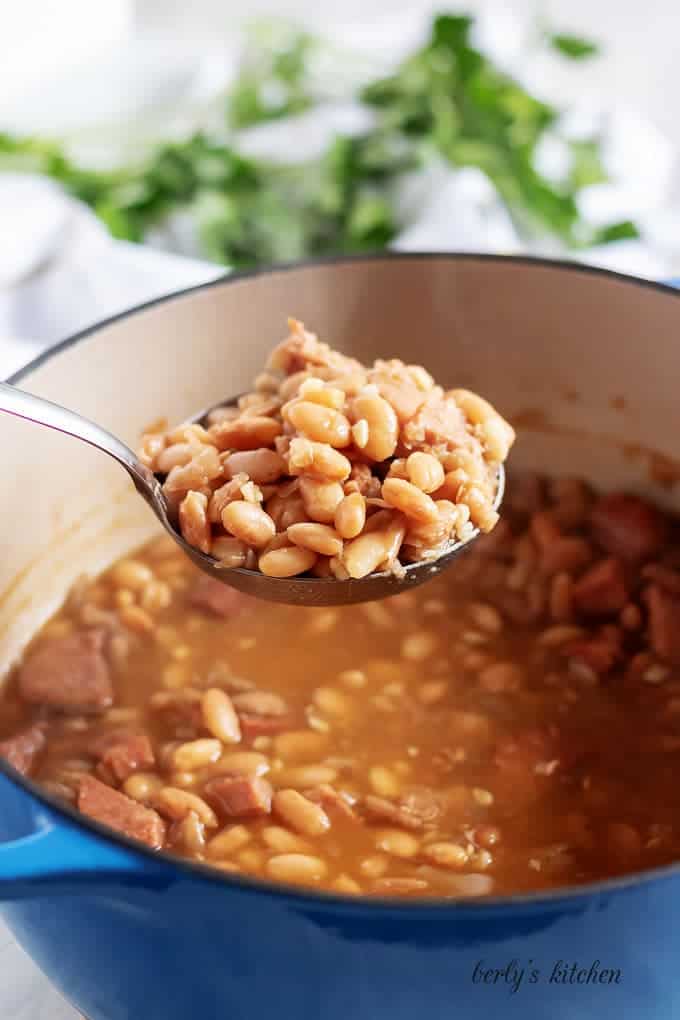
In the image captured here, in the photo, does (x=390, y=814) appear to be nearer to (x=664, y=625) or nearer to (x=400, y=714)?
(x=400, y=714)

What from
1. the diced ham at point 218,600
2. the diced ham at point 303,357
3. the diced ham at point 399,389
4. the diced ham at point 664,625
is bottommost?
the diced ham at point 218,600

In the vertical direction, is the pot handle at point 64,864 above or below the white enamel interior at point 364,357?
above

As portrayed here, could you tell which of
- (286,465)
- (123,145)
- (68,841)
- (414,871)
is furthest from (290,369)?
(123,145)

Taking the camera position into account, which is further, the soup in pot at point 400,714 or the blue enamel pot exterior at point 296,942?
the soup in pot at point 400,714

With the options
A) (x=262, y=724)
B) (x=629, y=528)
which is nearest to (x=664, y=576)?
(x=629, y=528)

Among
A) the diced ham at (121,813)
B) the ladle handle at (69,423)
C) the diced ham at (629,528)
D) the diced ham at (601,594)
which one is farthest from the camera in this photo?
the diced ham at (629,528)

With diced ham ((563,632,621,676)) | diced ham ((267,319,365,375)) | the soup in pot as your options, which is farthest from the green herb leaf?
diced ham ((563,632,621,676))

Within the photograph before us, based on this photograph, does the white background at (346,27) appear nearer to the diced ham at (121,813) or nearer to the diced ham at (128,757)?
the diced ham at (128,757)

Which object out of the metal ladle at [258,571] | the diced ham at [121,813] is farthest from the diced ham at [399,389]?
the diced ham at [121,813]

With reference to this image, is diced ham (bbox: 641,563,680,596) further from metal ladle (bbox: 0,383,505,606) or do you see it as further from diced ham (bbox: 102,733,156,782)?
diced ham (bbox: 102,733,156,782)
